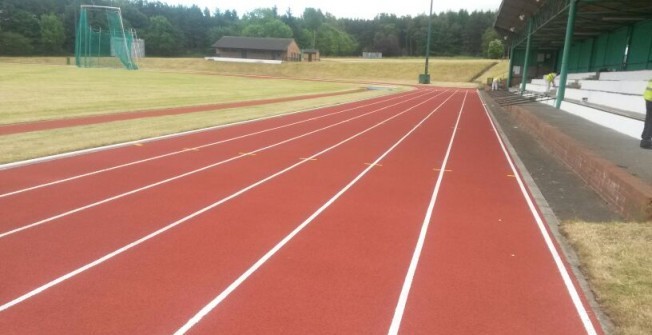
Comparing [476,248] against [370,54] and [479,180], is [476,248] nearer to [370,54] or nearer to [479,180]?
[479,180]

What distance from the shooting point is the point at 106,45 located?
58.1 meters

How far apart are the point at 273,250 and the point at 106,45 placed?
6130 cm

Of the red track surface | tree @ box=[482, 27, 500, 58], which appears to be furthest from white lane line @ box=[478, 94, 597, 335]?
tree @ box=[482, 27, 500, 58]

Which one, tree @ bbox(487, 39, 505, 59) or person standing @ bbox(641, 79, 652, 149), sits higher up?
tree @ bbox(487, 39, 505, 59)

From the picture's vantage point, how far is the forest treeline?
89.5m

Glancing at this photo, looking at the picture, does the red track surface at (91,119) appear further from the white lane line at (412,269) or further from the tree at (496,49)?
the tree at (496,49)

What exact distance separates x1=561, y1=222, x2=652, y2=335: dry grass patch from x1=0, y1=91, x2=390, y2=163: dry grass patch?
9.46 meters

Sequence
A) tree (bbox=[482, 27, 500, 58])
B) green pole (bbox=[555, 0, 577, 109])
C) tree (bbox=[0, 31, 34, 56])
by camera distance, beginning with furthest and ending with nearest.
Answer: tree (bbox=[482, 27, 500, 58]), tree (bbox=[0, 31, 34, 56]), green pole (bbox=[555, 0, 577, 109])

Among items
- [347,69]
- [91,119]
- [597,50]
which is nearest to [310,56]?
[347,69]

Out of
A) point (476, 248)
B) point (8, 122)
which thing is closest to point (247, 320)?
point (476, 248)

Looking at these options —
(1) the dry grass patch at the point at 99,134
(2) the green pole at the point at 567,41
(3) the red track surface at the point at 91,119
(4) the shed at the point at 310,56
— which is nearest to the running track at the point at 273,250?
(1) the dry grass patch at the point at 99,134

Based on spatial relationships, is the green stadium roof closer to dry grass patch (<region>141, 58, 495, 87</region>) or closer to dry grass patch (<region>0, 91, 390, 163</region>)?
dry grass patch (<region>0, 91, 390, 163</region>)

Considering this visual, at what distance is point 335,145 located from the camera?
12281 mm

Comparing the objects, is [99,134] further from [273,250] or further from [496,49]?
[496,49]
